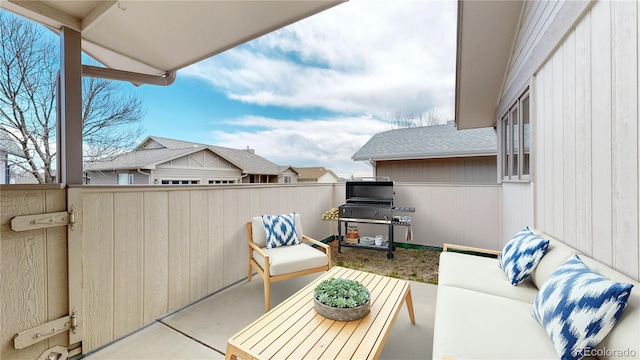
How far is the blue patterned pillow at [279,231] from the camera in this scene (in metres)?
2.96

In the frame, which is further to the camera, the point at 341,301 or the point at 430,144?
the point at 430,144

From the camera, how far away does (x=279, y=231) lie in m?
3.02

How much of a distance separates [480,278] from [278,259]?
5.83 feet

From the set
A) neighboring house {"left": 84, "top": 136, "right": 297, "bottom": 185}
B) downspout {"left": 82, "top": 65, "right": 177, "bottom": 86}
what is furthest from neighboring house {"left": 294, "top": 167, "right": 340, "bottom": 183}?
downspout {"left": 82, "top": 65, "right": 177, "bottom": 86}

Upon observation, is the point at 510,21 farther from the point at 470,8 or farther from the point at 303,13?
the point at 303,13

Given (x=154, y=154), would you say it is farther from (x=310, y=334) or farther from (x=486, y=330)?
(x=486, y=330)

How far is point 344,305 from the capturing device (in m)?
1.53

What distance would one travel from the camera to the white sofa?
0.98 m

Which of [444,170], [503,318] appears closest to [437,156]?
[444,170]

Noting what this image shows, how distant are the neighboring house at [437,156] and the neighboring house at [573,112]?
2.70 meters

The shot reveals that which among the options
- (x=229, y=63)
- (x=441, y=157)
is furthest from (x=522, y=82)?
(x=229, y=63)

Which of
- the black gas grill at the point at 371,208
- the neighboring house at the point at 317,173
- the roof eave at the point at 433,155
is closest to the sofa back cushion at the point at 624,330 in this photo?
the black gas grill at the point at 371,208

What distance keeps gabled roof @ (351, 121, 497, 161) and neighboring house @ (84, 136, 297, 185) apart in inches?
136

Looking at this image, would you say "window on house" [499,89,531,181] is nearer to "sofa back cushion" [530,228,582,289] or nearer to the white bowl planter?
"sofa back cushion" [530,228,582,289]
